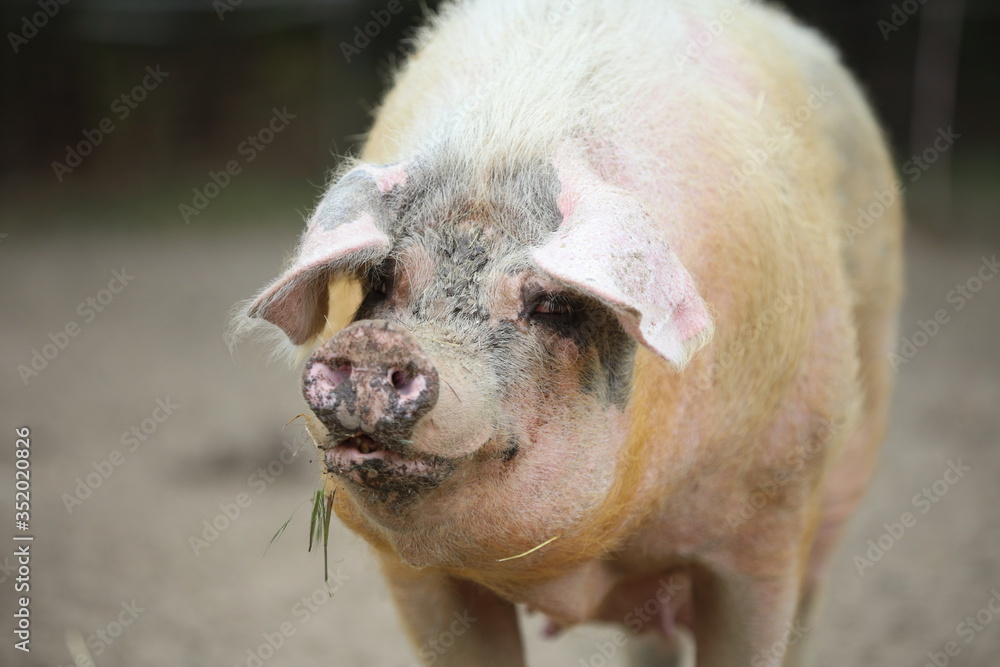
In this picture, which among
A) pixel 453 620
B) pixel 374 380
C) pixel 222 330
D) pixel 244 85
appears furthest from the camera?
pixel 244 85

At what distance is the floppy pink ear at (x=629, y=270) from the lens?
7.52ft

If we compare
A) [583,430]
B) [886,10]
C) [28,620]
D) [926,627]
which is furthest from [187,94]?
[583,430]

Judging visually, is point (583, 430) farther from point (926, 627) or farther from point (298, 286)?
point (926, 627)

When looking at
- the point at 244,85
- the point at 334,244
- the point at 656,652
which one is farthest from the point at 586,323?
the point at 244,85

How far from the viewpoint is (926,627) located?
529 cm

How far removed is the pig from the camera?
234 cm

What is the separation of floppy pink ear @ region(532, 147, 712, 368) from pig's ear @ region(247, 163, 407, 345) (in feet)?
1.37

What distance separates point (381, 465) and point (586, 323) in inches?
25.0

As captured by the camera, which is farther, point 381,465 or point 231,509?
point 231,509

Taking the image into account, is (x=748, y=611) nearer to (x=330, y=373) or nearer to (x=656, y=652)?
(x=656, y=652)

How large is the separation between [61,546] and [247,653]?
1.55 metres

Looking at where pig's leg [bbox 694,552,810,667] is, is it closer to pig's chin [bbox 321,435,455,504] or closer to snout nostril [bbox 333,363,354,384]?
pig's chin [bbox 321,435,455,504]

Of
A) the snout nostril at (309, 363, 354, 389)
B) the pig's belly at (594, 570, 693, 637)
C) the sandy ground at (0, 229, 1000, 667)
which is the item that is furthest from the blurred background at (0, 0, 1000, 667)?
the snout nostril at (309, 363, 354, 389)

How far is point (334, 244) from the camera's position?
8.10 ft
